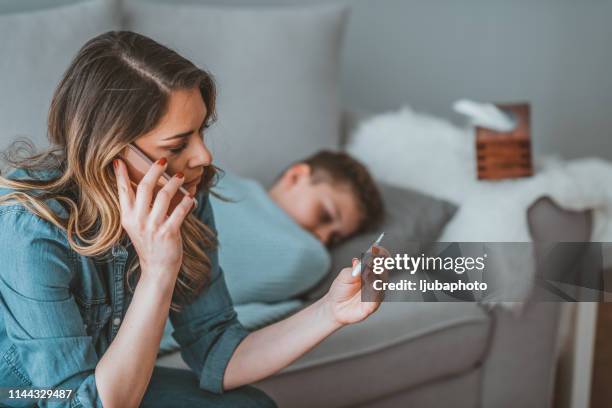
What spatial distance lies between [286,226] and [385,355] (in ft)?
0.78

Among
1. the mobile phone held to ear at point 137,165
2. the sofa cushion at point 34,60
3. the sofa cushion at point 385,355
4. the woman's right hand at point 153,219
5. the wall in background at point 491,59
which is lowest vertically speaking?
the sofa cushion at point 385,355

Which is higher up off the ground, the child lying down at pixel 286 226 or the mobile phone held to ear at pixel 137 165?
the mobile phone held to ear at pixel 137 165

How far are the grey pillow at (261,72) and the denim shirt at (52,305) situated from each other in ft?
0.82

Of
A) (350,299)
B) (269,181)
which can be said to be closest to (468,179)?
(269,181)

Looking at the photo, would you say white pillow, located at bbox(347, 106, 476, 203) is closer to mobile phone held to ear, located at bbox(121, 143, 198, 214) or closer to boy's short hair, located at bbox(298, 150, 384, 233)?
boy's short hair, located at bbox(298, 150, 384, 233)

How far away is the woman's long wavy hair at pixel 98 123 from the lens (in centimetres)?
62

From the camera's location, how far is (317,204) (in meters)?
1.19

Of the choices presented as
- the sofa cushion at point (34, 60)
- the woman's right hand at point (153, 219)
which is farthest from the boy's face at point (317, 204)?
the woman's right hand at point (153, 219)

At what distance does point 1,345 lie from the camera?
70cm

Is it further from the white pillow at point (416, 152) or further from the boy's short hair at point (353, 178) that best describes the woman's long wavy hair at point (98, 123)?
the white pillow at point (416, 152)

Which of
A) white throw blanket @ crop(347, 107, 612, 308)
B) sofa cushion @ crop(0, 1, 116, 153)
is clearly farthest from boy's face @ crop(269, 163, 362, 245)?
sofa cushion @ crop(0, 1, 116, 153)

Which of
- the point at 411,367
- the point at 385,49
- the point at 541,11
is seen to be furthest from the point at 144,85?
the point at 541,11

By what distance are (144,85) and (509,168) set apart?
0.83 meters

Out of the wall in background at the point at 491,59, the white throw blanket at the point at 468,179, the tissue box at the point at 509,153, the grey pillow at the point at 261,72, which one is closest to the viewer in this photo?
the grey pillow at the point at 261,72
